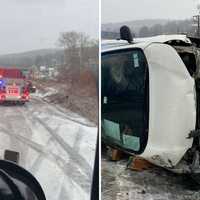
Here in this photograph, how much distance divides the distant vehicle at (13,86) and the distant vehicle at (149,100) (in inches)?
49.0

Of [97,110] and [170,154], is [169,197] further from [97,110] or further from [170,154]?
[97,110]

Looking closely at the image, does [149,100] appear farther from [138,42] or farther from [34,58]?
[34,58]

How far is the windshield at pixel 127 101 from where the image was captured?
3.24 m

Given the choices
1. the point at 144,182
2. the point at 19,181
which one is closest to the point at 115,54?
the point at 144,182

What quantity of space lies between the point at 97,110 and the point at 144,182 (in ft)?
6.26

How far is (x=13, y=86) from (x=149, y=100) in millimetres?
1510

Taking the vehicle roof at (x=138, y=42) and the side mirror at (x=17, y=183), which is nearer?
the side mirror at (x=17, y=183)

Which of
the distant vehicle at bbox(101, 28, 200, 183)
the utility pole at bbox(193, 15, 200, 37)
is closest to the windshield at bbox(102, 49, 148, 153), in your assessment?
the distant vehicle at bbox(101, 28, 200, 183)

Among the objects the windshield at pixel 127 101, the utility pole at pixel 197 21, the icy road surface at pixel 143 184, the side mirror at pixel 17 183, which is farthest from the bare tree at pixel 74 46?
the utility pole at pixel 197 21

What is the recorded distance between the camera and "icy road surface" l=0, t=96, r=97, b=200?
6.08 feet

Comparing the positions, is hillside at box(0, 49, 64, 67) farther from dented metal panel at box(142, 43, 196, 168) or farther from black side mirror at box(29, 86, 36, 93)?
dented metal panel at box(142, 43, 196, 168)

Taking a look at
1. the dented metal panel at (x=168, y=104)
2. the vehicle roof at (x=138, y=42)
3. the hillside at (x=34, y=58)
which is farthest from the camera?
the dented metal panel at (x=168, y=104)

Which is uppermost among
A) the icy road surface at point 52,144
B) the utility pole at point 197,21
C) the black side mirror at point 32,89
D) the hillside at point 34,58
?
the utility pole at point 197,21

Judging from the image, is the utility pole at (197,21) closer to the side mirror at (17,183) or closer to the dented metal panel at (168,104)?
the dented metal panel at (168,104)
